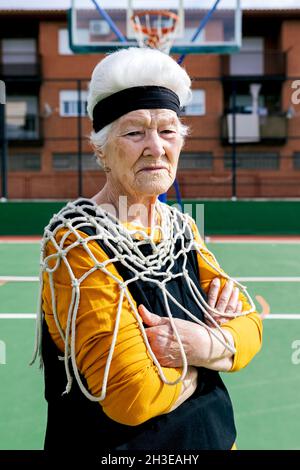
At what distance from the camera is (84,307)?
114cm

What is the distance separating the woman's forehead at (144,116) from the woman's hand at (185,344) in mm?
430

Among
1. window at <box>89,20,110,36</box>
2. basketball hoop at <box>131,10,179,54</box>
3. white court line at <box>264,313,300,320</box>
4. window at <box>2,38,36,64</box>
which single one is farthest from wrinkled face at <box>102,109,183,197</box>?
window at <box>2,38,36,64</box>

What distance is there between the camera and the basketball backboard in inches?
269

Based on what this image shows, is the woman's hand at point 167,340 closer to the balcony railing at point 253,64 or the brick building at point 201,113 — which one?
the brick building at point 201,113

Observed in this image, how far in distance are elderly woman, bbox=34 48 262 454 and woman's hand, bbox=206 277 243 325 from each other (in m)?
0.02

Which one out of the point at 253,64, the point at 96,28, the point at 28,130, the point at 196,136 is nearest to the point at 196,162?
the point at 196,136

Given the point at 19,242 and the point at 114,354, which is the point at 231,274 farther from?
the point at 114,354

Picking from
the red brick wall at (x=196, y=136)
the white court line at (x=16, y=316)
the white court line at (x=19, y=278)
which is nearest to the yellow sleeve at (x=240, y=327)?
the white court line at (x=16, y=316)

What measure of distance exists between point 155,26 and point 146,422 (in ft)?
20.4

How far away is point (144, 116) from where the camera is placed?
122 cm

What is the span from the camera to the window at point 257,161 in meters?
23.0

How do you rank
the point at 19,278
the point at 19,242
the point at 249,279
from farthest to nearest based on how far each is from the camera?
the point at 19,242, the point at 19,278, the point at 249,279
